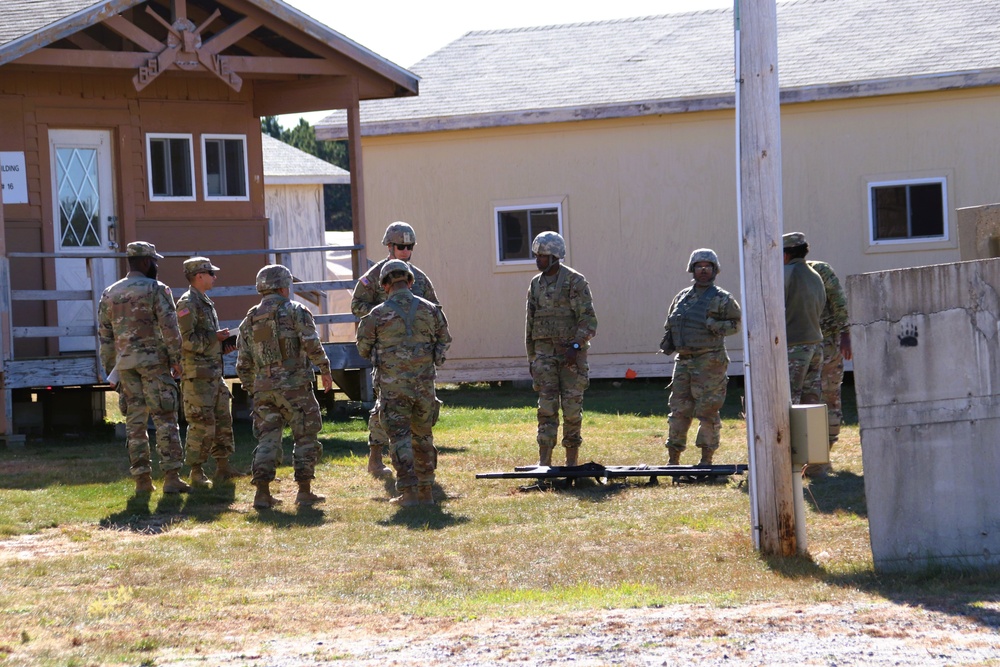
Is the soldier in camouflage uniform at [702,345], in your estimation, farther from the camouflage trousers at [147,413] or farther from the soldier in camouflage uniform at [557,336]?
the camouflage trousers at [147,413]

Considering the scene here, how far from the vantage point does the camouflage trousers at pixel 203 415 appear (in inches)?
428

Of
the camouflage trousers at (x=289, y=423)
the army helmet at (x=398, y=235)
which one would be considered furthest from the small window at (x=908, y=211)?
the camouflage trousers at (x=289, y=423)

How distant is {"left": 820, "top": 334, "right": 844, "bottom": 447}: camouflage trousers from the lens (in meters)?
11.3

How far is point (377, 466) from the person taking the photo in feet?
37.0

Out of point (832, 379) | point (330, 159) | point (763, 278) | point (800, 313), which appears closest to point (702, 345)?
point (800, 313)

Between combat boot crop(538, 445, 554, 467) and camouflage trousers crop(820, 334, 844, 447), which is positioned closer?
combat boot crop(538, 445, 554, 467)

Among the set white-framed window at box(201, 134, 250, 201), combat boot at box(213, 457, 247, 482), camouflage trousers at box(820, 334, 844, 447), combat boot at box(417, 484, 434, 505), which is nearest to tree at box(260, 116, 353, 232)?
white-framed window at box(201, 134, 250, 201)

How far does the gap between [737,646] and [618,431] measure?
337 inches

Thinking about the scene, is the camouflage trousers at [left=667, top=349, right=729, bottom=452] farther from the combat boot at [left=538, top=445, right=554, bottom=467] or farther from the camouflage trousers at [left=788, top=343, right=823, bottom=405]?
the combat boot at [left=538, top=445, right=554, bottom=467]

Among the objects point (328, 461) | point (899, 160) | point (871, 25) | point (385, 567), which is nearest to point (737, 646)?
point (385, 567)

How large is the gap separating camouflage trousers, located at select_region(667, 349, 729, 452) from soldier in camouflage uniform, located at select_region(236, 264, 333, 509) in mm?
2845

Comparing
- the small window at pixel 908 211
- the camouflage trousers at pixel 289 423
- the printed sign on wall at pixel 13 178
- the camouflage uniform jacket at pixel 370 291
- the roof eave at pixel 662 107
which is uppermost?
the roof eave at pixel 662 107

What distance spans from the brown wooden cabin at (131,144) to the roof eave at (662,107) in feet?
8.24

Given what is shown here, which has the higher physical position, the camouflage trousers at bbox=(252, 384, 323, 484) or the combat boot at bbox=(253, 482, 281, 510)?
the camouflage trousers at bbox=(252, 384, 323, 484)
